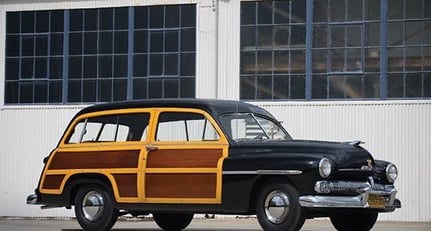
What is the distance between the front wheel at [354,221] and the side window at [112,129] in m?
2.95

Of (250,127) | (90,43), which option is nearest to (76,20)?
(90,43)

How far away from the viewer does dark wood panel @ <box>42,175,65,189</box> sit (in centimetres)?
1283

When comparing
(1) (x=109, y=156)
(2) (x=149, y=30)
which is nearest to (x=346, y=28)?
(2) (x=149, y=30)

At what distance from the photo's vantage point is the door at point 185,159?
11414 mm

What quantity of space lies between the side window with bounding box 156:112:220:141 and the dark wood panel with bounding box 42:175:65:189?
178 centimetres

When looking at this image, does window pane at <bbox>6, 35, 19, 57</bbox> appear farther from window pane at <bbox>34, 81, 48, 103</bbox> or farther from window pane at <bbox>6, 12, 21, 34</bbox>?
window pane at <bbox>34, 81, 48, 103</bbox>

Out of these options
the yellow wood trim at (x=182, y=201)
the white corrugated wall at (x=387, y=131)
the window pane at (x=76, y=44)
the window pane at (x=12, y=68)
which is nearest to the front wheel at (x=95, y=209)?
the yellow wood trim at (x=182, y=201)

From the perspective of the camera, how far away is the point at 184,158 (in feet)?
38.2

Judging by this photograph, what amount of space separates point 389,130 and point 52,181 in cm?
994

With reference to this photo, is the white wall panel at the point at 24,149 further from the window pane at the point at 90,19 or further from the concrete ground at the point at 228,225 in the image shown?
the concrete ground at the point at 228,225

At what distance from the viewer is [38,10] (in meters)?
23.6

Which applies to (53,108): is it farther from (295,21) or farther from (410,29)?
(410,29)

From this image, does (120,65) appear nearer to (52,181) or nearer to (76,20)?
(76,20)

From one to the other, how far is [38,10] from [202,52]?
16.2ft
